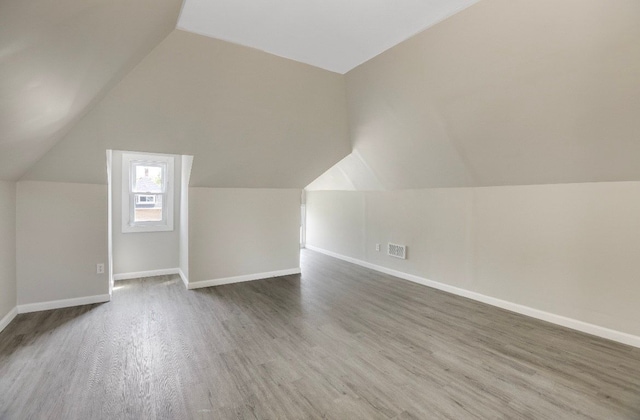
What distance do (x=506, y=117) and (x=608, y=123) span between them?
27.9 inches

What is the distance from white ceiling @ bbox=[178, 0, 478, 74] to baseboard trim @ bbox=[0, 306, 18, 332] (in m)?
3.23

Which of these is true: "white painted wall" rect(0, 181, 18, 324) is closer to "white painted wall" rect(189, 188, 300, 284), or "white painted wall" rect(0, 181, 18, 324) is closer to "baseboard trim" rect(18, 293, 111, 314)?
"baseboard trim" rect(18, 293, 111, 314)

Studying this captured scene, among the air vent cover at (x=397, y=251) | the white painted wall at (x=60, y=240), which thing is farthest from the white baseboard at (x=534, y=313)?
the white painted wall at (x=60, y=240)

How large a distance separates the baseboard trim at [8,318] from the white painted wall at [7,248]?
0.03 meters

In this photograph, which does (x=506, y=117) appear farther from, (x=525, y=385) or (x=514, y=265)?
(x=525, y=385)

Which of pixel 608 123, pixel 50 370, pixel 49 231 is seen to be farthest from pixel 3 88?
pixel 608 123

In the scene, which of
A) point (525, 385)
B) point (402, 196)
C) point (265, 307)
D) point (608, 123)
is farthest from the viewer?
point (402, 196)

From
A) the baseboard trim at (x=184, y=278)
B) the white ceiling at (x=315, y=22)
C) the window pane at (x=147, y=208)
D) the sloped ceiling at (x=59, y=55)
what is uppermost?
the white ceiling at (x=315, y=22)

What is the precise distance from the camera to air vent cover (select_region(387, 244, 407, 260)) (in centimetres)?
480

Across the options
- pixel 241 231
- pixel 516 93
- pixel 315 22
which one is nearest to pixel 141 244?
pixel 241 231

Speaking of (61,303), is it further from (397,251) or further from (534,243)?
(534,243)

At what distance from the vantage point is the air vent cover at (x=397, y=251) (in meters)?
4.80

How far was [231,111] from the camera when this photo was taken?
11.0 ft

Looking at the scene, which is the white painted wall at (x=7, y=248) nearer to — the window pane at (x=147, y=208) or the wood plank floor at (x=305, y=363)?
the wood plank floor at (x=305, y=363)
